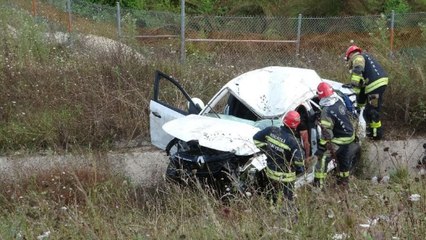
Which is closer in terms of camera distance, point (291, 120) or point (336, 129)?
point (291, 120)

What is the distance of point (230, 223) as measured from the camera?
4254 mm

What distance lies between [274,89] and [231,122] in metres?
0.88

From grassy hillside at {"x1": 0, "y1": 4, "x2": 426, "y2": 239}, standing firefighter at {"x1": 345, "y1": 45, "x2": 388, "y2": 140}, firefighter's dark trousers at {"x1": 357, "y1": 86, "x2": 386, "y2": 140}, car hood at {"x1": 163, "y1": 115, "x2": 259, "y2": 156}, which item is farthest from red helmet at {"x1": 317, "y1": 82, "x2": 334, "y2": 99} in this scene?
firefighter's dark trousers at {"x1": 357, "y1": 86, "x2": 386, "y2": 140}

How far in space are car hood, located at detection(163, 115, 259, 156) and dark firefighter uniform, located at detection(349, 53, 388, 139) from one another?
8.52 ft

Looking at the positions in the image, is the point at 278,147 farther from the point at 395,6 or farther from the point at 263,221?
the point at 395,6

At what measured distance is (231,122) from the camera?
8.38 meters

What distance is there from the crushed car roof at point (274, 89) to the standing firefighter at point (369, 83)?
3.63 ft

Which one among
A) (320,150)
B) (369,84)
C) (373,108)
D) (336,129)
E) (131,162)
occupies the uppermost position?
(369,84)

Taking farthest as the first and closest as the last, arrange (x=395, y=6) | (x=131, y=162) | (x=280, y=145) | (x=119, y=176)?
(x=395, y=6)
(x=131, y=162)
(x=119, y=176)
(x=280, y=145)

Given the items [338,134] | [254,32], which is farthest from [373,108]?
[254,32]

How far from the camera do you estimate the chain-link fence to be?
1466cm

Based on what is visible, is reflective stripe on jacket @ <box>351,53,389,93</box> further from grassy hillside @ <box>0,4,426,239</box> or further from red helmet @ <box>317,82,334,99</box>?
red helmet @ <box>317,82,334,99</box>

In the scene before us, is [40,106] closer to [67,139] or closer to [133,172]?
[67,139]

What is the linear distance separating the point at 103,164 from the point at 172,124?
1.63 m
